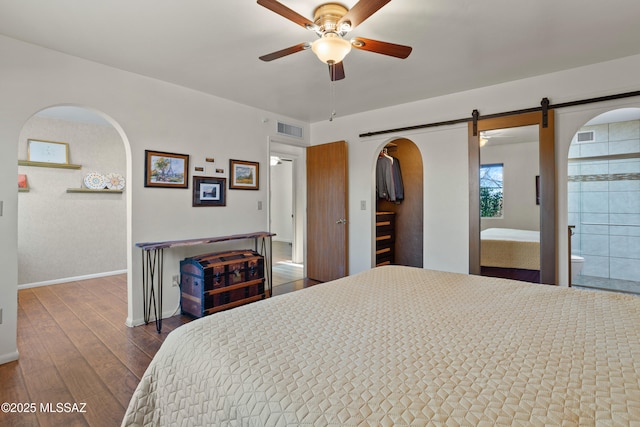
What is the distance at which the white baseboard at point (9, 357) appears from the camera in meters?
2.31

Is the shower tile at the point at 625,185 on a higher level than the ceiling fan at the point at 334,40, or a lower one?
lower

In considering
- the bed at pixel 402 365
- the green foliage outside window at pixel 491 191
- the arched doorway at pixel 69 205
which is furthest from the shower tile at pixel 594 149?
the arched doorway at pixel 69 205

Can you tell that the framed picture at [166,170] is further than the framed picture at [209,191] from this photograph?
No

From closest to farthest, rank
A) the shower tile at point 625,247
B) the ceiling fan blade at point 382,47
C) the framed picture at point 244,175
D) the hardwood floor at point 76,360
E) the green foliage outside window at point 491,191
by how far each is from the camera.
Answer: the hardwood floor at point 76,360, the ceiling fan blade at point 382,47, the green foliage outside window at point 491,191, the framed picture at point 244,175, the shower tile at point 625,247

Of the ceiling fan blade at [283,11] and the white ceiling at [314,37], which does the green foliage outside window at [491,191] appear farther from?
the ceiling fan blade at [283,11]

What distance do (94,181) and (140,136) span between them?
2.64m

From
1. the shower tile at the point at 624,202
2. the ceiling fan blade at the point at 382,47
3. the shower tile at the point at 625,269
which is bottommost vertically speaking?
the shower tile at the point at 625,269

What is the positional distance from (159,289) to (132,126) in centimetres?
166

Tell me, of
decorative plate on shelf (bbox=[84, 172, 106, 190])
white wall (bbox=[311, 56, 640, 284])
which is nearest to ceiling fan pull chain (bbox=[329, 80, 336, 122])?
white wall (bbox=[311, 56, 640, 284])

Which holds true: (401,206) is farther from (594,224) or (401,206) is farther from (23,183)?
(23,183)

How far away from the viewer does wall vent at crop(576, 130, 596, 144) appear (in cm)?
471

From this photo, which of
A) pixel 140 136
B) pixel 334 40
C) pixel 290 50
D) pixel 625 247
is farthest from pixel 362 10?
pixel 625 247

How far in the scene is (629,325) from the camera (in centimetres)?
117

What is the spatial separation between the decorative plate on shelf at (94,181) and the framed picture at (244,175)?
8.94 ft
